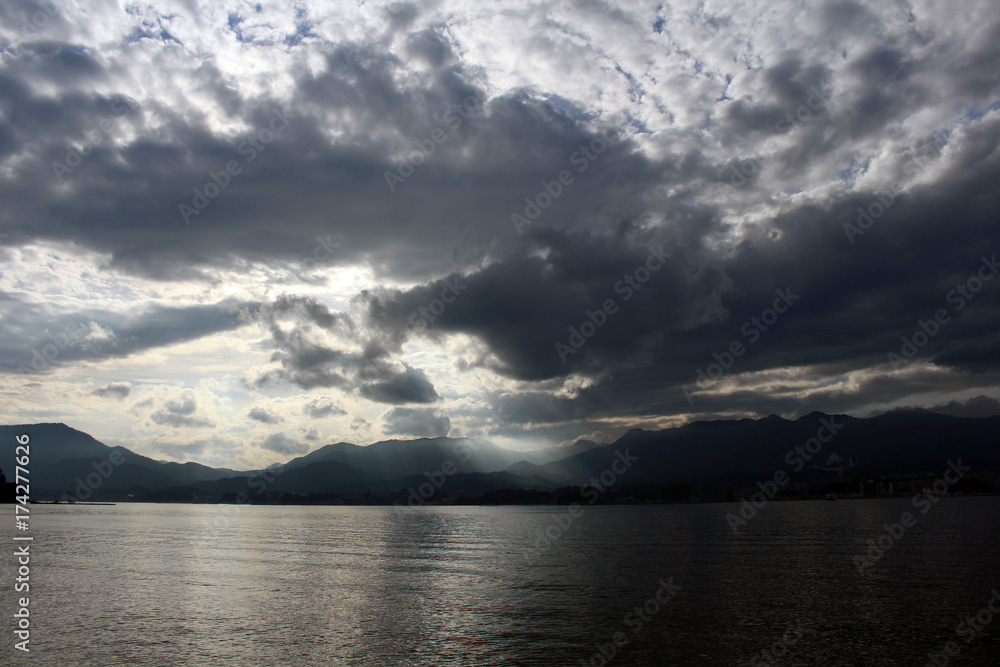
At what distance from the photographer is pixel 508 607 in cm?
4991

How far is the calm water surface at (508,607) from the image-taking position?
3681 centimetres

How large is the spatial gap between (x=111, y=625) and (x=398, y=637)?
21903 millimetres

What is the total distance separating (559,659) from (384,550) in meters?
76.5

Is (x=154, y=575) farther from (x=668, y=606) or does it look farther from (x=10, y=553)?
(x=668, y=606)

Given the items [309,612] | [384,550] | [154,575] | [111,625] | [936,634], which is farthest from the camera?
[384,550]

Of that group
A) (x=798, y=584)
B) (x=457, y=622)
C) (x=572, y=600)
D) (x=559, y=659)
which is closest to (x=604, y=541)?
(x=798, y=584)

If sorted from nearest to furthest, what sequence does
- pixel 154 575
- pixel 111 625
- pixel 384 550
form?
pixel 111 625 → pixel 154 575 → pixel 384 550

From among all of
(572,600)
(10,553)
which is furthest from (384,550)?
(572,600)

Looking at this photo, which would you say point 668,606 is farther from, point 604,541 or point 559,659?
point 604,541

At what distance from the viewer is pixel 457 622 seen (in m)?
45.2

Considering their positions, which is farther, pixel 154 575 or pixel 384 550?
pixel 384 550

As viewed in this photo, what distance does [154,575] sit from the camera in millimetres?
68375

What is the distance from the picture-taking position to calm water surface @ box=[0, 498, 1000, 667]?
3681cm

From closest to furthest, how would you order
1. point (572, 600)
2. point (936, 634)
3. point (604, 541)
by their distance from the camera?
point (936, 634) → point (572, 600) → point (604, 541)
